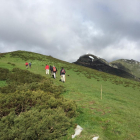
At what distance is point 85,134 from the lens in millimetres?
6344

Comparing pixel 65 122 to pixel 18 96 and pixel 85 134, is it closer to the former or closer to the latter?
pixel 85 134

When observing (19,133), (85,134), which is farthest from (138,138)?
(19,133)

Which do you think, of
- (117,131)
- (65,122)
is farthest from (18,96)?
(117,131)

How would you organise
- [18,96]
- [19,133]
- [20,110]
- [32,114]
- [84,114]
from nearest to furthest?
[19,133] → [32,114] → [20,110] → [18,96] → [84,114]

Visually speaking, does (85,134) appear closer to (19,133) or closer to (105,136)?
(105,136)

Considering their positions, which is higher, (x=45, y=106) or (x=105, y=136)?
(x=45, y=106)

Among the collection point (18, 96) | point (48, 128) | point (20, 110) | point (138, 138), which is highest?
point (18, 96)

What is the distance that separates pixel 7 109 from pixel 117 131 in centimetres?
688

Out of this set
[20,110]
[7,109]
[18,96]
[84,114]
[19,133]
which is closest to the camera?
[19,133]

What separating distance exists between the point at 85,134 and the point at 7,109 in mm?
4935

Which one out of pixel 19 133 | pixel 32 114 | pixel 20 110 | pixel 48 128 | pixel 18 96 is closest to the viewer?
pixel 19 133

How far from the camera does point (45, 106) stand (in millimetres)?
7910

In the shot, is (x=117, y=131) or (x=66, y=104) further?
(x=66, y=104)

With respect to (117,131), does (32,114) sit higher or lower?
higher
